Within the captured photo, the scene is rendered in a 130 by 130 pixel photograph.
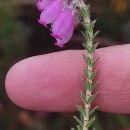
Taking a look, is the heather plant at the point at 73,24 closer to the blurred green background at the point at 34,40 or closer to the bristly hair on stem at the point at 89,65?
the bristly hair on stem at the point at 89,65

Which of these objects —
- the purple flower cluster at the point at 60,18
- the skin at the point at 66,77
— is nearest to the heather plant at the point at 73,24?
the purple flower cluster at the point at 60,18

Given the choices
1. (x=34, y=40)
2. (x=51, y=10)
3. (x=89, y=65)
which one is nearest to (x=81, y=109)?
(x=89, y=65)

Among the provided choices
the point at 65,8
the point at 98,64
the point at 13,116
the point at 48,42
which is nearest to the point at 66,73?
the point at 98,64

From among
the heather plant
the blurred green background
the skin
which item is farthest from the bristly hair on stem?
the blurred green background

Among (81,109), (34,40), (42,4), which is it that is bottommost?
(81,109)

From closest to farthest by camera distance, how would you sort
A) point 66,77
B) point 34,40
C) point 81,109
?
1. point 81,109
2. point 66,77
3. point 34,40

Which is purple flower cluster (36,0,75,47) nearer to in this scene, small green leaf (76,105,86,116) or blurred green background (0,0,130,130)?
small green leaf (76,105,86,116)

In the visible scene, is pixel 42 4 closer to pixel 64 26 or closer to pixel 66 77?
pixel 64 26
